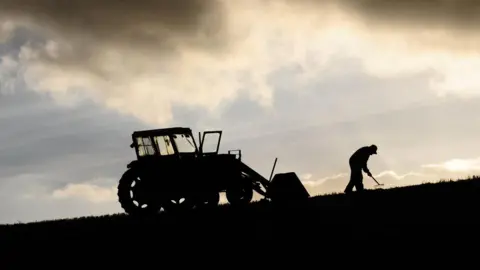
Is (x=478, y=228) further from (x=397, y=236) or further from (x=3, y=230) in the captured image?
(x=3, y=230)

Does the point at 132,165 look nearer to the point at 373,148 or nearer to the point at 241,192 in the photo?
the point at 241,192

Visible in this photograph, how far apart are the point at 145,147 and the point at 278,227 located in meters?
9.38

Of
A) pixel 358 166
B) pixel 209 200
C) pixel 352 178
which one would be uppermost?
pixel 358 166

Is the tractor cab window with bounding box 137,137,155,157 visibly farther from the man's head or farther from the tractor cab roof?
the man's head

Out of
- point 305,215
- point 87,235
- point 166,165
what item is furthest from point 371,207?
point 166,165

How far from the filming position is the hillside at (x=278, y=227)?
12.6 metres

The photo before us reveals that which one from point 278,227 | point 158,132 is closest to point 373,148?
point 158,132

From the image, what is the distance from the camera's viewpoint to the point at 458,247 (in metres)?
10.9

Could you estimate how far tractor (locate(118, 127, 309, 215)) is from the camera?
73.3 feet

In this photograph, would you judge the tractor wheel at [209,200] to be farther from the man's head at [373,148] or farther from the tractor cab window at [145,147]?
the man's head at [373,148]

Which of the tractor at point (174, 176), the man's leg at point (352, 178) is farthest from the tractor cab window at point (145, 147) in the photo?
the man's leg at point (352, 178)

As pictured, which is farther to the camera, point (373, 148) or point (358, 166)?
point (373, 148)

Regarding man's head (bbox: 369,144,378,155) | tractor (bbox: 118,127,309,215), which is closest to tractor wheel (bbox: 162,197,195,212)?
tractor (bbox: 118,127,309,215)

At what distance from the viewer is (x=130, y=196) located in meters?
22.3
